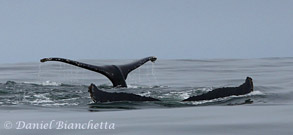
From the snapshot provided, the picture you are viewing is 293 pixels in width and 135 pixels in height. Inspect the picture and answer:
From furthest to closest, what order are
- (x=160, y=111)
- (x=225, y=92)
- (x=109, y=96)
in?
(x=225, y=92)
(x=109, y=96)
(x=160, y=111)

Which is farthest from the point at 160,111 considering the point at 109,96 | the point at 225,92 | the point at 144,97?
the point at 225,92

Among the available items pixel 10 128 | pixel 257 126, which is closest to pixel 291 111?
pixel 257 126

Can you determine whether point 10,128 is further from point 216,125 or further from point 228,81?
point 228,81

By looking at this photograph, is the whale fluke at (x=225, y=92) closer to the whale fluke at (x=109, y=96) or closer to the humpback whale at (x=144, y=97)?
the humpback whale at (x=144, y=97)

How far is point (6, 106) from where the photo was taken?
38.0 ft

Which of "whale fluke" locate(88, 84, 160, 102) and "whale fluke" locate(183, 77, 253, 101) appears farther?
"whale fluke" locate(183, 77, 253, 101)

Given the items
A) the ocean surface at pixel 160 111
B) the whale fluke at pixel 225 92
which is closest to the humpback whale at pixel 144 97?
the whale fluke at pixel 225 92

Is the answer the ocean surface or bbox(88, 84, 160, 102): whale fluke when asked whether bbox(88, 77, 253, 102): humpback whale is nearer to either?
bbox(88, 84, 160, 102): whale fluke

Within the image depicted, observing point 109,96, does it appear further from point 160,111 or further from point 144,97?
point 160,111

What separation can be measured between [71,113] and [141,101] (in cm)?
151

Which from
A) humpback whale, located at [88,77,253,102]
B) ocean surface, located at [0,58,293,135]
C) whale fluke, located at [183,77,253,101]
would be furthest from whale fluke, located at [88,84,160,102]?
whale fluke, located at [183,77,253,101]

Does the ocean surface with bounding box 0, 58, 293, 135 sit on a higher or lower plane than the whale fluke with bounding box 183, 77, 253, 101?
lower

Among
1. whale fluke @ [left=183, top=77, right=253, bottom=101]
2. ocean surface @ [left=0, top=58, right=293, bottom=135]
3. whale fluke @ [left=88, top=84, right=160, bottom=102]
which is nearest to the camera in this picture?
ocean surface @ [left=0, top=58, right=293, bottom=135]

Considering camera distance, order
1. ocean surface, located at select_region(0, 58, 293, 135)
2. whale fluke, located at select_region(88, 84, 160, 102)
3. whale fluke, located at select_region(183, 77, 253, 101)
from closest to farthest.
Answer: ocean surface, located at select_region(0, 58, 293, 135) → whale fluke, located at select_region(88, 84, 160, 102) → whale fluke, located at select_region(183, 77, 253, 101)
